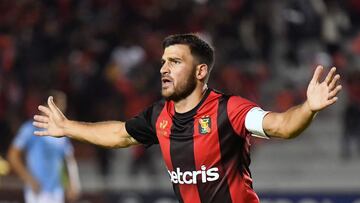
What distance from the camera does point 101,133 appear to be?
18.4 feet

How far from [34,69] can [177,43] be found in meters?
8.63

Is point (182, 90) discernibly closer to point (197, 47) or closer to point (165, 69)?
point (165, 69)

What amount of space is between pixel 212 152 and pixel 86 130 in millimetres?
922

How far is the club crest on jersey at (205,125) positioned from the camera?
5090 millimetres

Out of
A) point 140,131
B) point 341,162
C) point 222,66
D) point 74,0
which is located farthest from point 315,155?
point 140,131

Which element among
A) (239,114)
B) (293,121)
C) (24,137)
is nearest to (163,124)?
(239,114)

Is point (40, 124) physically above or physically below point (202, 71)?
below

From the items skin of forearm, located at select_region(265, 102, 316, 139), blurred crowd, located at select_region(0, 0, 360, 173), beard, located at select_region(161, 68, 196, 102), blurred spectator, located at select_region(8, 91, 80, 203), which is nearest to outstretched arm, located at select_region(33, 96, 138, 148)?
beard, located at select_region(161, 68, 196, 102)

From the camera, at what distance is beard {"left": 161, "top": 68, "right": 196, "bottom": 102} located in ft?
16.6

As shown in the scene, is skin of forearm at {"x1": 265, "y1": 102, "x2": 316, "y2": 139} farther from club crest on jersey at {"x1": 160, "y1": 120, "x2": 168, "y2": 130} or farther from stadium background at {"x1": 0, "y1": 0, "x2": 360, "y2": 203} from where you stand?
stadium background at {"x1": 0, "y1": 0, "x2": 360, "y2": 203}

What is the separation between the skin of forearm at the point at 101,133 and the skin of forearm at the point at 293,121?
1108mm

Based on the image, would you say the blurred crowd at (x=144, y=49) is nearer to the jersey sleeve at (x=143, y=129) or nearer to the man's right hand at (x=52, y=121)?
the man's right hand at (x=52, y=121)

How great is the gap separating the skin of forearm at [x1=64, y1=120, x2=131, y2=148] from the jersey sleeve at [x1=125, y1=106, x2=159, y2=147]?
2.4 inches

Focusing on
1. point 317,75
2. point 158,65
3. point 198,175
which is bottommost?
point 158,65
